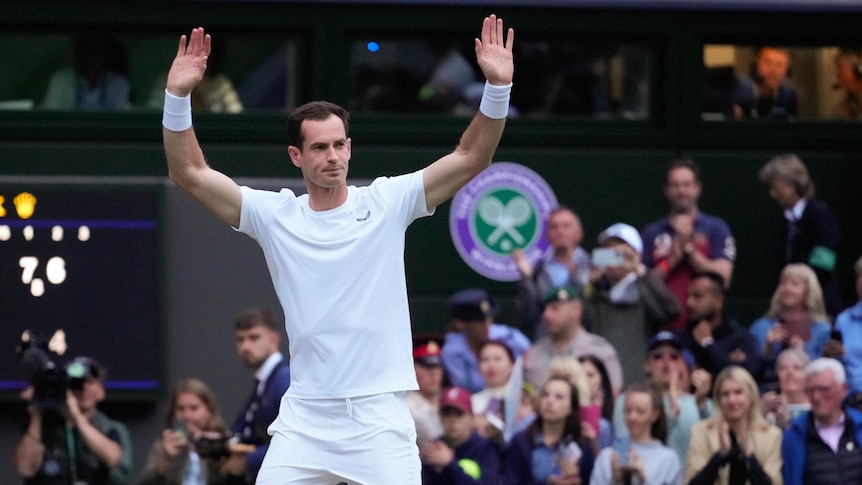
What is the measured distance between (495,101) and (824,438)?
3.64 m

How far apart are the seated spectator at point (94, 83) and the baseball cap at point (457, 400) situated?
3971 millimetres

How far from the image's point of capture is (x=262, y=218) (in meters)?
5.95

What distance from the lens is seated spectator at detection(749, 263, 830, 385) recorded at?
31.7 feet

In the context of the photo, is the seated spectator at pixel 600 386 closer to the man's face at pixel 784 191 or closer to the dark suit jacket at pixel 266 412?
the dark suit jacket at pixel 266 412

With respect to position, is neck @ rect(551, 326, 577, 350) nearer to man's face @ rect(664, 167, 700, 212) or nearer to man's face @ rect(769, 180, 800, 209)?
man's face @ rect(664, 167, 700, 212)

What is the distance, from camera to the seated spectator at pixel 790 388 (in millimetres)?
9000

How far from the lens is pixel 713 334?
969 cm

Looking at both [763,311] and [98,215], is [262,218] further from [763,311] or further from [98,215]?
[763,311]

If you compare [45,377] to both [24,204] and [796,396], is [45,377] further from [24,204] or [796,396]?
[796,396]

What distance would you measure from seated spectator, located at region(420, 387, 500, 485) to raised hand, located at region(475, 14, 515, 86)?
2613mm

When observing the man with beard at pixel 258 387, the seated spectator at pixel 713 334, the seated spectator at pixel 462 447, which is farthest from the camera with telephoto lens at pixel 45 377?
the seated spectator at pixel 713 334

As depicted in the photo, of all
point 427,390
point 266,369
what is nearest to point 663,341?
point 427,390

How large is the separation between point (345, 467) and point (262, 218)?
2.91ft

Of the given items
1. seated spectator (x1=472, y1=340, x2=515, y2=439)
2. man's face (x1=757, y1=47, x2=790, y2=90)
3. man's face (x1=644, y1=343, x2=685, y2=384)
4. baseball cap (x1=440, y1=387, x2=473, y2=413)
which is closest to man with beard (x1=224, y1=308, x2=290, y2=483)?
baseball cap (x1=440, y1=387, x2=473, y2=413)
